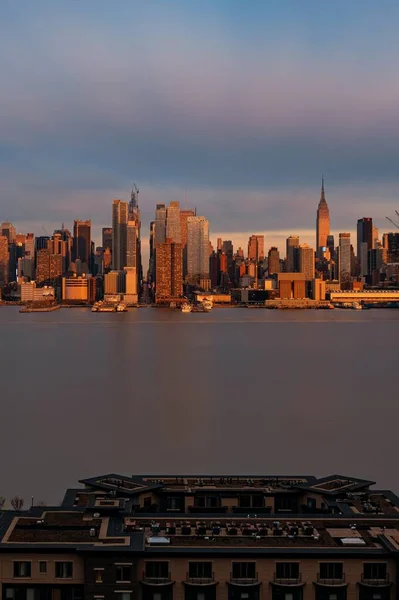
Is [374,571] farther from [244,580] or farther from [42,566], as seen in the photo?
[42,566]

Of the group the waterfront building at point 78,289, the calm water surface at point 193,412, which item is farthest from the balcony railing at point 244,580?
the waterfront building at point 78,289

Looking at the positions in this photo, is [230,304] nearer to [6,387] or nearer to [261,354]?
[261,354]

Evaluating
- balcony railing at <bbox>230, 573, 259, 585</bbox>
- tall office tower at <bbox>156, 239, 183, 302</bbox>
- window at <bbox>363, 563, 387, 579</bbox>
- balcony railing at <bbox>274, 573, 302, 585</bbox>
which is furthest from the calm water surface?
tall office tower at <bbox>156, 239, 183, 302</bbox>

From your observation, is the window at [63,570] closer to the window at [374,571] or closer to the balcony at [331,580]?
the balcony at [331,580]

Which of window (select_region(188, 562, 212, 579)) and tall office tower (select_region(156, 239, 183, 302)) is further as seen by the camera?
tall office tower (select_region(156, 239, 183, 302))

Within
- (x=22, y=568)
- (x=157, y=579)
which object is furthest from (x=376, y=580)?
(x=22, y=568)

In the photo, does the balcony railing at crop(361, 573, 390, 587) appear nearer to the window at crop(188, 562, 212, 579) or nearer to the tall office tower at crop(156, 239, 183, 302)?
the window at crop(188, 562, 212, 579)
